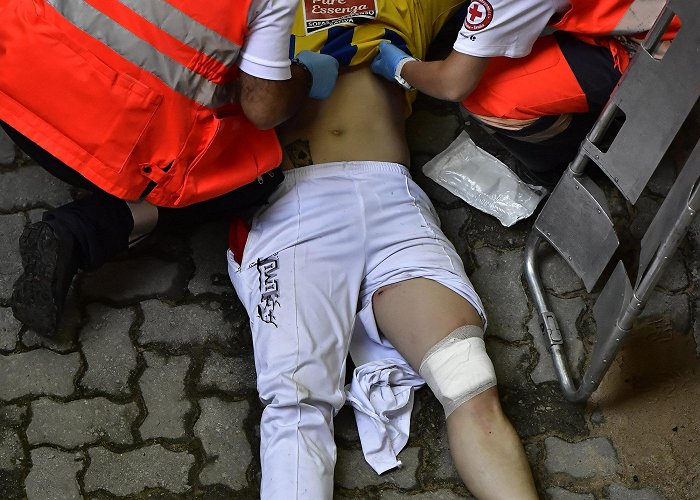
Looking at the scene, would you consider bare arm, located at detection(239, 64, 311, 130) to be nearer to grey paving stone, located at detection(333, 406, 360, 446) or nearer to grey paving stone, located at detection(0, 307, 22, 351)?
grey paving stone, located at detection(333, 406, 360, 446)

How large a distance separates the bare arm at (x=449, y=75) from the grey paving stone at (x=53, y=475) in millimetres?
1274

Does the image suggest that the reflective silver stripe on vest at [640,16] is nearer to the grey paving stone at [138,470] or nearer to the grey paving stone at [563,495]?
the grey paving stone at [563,495]

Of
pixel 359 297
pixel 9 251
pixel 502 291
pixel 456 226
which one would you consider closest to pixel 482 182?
pixel 456 226

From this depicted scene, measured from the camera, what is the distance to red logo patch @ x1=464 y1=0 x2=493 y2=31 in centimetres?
196

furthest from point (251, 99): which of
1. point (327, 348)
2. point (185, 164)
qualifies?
point (327, 348)

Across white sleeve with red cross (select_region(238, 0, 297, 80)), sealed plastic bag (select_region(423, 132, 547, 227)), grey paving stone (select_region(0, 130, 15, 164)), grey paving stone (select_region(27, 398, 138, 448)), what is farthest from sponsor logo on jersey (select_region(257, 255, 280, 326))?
grey paving stone (select_region(0, 130, 15, 164))

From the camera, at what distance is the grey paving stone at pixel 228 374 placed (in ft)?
7.35

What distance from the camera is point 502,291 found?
7.93ft

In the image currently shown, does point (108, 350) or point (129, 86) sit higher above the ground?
point (129, 86)

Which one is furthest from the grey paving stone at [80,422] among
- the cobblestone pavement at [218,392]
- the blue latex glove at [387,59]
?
the blue latex glove at [387,59]

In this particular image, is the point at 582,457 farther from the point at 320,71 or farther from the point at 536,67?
the point at 320,71

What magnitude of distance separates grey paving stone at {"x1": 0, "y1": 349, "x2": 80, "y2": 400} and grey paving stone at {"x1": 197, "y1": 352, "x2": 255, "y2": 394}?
0.34 meters

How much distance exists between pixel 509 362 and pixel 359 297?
43 centimetres

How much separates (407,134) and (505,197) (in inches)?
14.6
